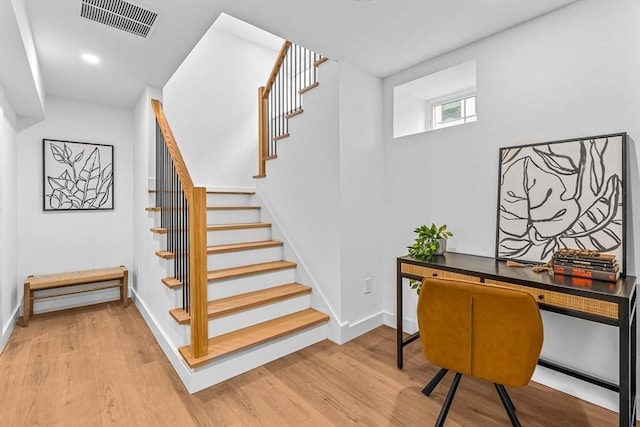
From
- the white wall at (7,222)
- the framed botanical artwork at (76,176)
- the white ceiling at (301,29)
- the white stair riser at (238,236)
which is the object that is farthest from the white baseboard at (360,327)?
the framed botanical artwork at (76,176)

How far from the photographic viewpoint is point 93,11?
2.03 m

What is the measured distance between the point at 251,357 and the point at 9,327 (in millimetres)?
2413

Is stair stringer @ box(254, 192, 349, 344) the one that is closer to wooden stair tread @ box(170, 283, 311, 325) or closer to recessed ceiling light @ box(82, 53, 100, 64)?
wooden stair tread @ box(170, 283, 311, 325)

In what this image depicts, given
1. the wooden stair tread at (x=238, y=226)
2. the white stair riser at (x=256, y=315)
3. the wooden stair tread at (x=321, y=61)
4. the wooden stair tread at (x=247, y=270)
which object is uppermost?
the wooden stair tread at (x=321, y=61)

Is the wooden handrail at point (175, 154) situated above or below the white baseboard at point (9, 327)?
above

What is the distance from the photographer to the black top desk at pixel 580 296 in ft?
4.66

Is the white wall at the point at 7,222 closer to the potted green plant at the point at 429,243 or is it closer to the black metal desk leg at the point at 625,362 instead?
the potted green plant at the point at 429,243

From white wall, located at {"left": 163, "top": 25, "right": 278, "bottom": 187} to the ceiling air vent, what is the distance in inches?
67.8

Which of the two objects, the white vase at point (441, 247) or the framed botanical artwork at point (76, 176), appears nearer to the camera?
the white vase at point (441, 247)

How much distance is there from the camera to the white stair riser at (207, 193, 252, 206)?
382cm

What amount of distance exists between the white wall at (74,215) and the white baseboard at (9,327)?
0.72 feet

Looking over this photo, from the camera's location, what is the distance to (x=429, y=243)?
2.44 metres

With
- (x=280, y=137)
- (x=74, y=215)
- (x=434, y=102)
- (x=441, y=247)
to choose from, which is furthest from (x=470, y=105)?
(x=74, y=215)

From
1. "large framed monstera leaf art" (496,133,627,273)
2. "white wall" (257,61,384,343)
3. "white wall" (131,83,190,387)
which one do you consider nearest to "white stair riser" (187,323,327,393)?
"white wall" (131,83,190,387)
